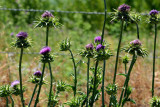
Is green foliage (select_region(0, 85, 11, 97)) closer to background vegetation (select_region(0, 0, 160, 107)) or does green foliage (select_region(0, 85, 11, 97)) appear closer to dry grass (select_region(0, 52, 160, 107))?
background vegetation (select_region(0, 0, 160, 107))

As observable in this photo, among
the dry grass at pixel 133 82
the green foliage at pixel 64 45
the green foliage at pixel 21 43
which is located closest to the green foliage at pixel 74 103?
the green foliage at pixel 64 45

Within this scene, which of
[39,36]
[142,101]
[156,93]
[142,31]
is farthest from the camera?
[142,31]

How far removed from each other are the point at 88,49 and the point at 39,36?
3.95 metres

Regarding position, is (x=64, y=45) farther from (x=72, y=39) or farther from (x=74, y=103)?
(x=72, y=39)

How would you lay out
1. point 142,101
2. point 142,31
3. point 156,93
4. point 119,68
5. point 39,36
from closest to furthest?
point 142,101, point 156,93, point 119,68, point 39,36, point 142,31

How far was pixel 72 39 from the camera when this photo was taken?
242 inches

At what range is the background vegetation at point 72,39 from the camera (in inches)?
142

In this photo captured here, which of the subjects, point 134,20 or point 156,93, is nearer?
point 134,20

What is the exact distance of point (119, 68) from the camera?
12.6 ft

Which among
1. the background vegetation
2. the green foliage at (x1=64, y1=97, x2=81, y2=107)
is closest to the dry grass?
the background vegetation

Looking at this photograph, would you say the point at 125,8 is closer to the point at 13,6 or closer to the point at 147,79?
the point at 147,79

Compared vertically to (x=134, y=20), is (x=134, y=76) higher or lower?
lower

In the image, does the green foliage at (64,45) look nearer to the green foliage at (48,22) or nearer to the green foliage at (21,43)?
the green foliage at (48,22)

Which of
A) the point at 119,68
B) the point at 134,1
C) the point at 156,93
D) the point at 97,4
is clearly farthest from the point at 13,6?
the point at 156,93
